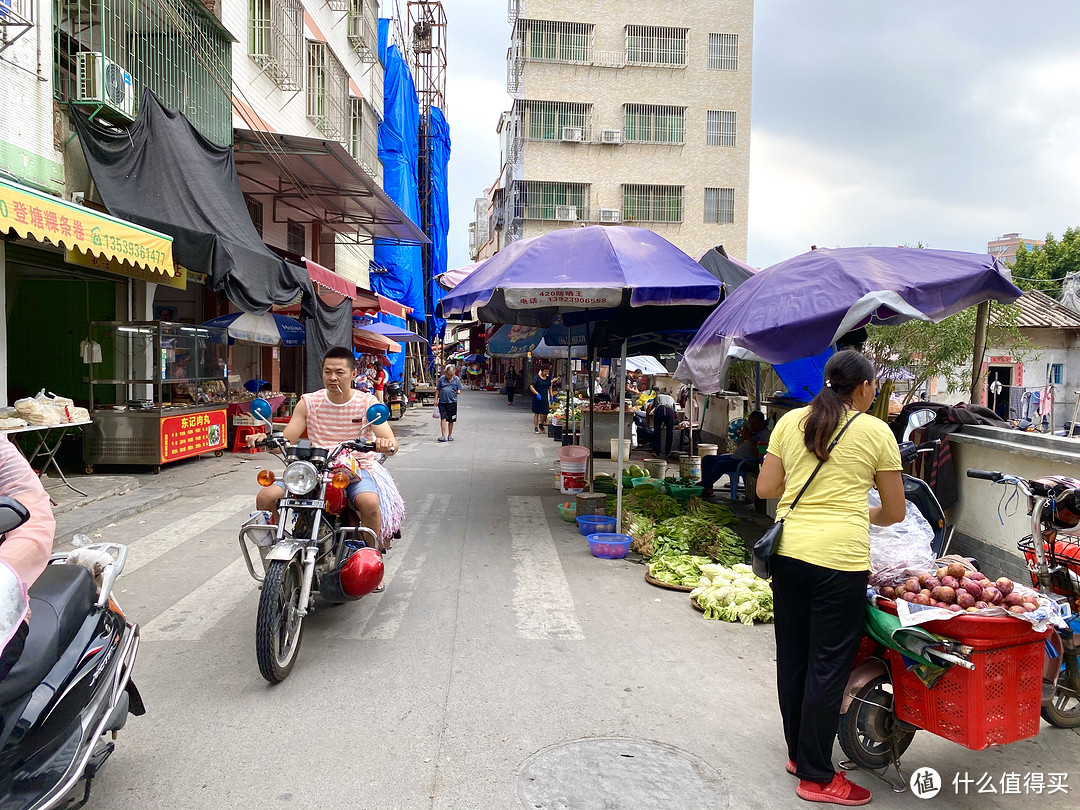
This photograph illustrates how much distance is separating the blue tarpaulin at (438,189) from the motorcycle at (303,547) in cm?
3352

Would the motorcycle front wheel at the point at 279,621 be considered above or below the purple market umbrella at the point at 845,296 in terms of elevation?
below

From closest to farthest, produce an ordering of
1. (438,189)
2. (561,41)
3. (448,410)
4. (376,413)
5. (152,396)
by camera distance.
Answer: (376,413)
(152,396)
(448,410)
(561,41)
(438,189)

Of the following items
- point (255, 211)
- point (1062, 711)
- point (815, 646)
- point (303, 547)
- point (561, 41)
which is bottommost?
point (1062, 711)

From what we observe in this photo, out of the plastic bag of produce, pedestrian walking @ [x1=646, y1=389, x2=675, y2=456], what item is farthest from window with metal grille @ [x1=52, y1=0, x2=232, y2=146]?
the plastic bag of produce

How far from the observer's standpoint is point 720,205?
36.0 m

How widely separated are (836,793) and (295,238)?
1988cm

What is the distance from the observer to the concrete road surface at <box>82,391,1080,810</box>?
3357mm

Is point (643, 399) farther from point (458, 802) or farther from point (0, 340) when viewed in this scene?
point (458, 802)

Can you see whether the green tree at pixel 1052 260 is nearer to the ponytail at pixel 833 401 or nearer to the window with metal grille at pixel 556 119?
the window with metal grille at pixel 556 119

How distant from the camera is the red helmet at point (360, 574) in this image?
4.91 m

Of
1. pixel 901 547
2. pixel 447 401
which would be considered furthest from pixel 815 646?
pixel 447 401

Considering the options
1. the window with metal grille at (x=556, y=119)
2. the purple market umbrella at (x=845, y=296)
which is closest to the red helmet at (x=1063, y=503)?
the purple market umbrella at (x=845, y=296)

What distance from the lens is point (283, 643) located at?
A: 438 centimetres

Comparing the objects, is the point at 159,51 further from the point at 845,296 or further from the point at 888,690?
the point at 888,690
